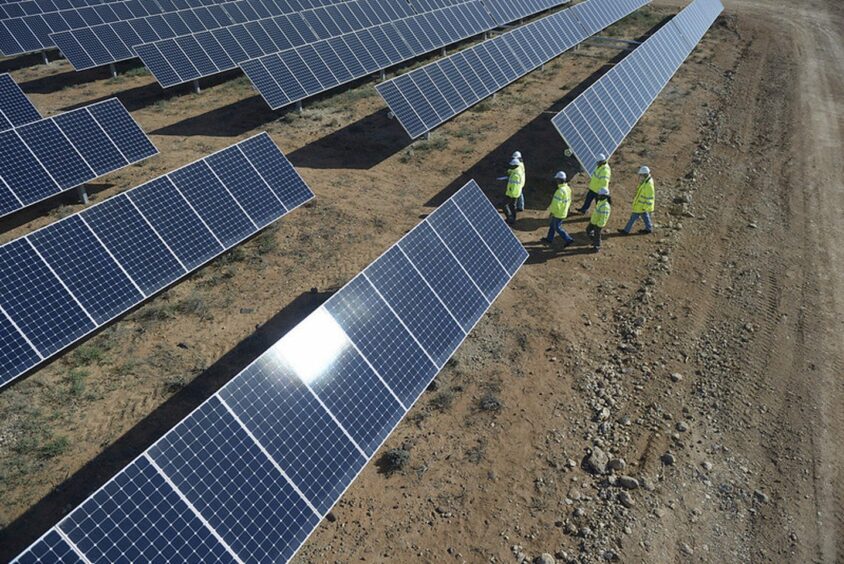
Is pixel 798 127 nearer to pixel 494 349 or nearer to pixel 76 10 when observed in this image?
pixel 494 349

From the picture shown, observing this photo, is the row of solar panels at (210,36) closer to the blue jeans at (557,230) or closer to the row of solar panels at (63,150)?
the row of solar panels at (63,150)

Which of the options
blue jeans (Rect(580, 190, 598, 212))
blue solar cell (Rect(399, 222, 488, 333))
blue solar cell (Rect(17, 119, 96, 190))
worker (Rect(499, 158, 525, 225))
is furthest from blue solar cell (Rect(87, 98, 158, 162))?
blue jeans (Rect(580, 190, 598, 212))

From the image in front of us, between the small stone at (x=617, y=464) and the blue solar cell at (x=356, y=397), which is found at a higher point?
the blue solar cell at (x=356, y=397)

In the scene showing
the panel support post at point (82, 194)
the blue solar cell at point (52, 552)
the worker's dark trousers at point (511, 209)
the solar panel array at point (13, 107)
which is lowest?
the worker's dark trousers at point (511, 209)

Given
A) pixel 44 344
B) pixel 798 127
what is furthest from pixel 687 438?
pixel 798 127

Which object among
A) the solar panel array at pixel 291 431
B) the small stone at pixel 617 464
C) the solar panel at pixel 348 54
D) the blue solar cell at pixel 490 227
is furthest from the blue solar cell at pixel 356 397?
the solar panel at pixel 348 54

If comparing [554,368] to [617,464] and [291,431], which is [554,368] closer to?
[617,464]
